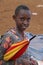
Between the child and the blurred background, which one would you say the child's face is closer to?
the child

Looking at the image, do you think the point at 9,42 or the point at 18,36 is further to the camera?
the point at 18,36

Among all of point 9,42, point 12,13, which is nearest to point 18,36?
point 9,42

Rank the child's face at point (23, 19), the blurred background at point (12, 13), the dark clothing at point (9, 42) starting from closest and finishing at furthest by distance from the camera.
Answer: the dark clothing at point (9, 42), the child's face at point (23, 19), the blurred background at point (12, 13)

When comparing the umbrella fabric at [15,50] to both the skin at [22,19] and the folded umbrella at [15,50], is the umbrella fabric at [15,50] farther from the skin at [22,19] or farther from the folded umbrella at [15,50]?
the skin at [22,19]

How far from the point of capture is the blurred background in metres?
7.34

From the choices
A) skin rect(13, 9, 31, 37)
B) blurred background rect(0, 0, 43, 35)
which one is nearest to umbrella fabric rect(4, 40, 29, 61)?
skin rect(13, 9, 31, 37)

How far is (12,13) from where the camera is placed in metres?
8.66

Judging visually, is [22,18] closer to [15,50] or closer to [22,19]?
[22,19]

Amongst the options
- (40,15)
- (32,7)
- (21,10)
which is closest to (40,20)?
(40,15)

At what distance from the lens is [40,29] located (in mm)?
7344

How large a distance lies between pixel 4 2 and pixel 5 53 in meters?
7.18

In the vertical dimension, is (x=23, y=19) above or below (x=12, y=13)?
above

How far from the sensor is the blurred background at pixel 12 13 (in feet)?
24.1

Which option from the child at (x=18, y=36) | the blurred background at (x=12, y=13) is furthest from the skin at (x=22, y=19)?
the blurred background at (x=12, y=13)
